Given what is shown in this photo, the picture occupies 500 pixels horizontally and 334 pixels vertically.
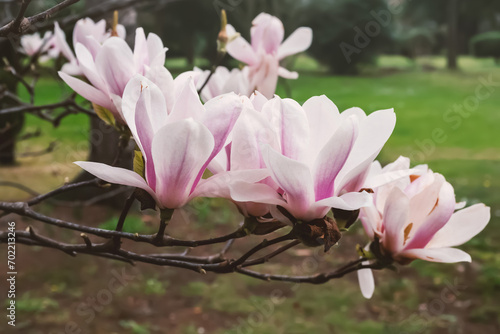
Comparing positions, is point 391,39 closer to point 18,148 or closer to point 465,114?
point 465,114

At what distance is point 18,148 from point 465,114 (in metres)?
5.16

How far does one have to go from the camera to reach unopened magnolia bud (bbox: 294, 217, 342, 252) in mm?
494

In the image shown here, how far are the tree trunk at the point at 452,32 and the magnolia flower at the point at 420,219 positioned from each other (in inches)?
325

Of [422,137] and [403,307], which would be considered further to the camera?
[422,137]

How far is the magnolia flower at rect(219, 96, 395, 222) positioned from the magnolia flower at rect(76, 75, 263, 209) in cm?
2

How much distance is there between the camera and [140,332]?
2.32 metres

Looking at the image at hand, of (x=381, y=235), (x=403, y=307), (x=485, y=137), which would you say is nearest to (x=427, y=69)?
(x=485, y=137)

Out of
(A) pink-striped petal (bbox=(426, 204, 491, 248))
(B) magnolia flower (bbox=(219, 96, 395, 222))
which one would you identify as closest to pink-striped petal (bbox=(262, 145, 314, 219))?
(B) magnolia flower (bbox=(219, 96, 395, 222))

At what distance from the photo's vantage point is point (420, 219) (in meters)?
0.61

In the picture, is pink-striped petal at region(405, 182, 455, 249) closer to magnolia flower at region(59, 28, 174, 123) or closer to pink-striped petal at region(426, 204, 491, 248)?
pink-striped petal at region(426, 204, 491, 248)

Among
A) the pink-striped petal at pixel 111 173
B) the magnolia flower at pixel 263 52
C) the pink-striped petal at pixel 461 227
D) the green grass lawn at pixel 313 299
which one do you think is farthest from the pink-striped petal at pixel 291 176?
the green grass lawn at pixel 313 299

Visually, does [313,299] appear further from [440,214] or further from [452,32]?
[452,32]

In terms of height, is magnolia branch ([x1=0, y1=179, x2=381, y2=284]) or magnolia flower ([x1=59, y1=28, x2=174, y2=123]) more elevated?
magnolia flower ([x1=59, y1=28, x2=174, y2=123])

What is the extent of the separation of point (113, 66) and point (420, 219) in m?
0.39
